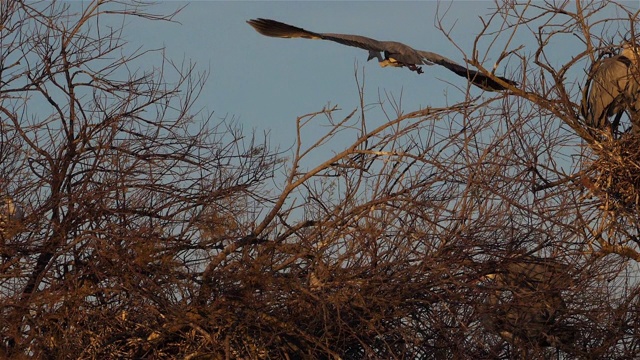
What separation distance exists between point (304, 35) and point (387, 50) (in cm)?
67

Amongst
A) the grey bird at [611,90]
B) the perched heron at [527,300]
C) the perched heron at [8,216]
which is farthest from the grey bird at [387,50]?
the perched heron at [8,216]

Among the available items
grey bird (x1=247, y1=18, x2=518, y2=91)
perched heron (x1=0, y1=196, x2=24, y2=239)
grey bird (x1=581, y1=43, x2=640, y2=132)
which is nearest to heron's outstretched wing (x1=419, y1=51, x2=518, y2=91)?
grey bird (x1=247, y1=18, x2=518, y2=91)

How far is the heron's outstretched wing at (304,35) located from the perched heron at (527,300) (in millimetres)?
1989

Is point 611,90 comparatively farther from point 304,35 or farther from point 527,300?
point 304,35

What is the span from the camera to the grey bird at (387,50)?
729 cm

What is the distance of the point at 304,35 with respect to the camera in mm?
7461

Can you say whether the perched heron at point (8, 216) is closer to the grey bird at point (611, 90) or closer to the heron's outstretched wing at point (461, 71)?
the heron's outstretched wing at point (461, 71)

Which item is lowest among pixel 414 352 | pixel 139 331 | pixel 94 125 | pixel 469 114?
pixel 414 352

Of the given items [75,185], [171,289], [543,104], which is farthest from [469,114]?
[75,185]

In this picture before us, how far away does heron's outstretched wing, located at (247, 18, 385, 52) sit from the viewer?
7.27 m

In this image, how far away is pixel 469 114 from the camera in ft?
21.0

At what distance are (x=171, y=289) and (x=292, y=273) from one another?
80 centimetres

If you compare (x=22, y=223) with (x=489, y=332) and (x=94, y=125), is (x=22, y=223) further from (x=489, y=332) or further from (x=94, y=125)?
(x=489, y=332)

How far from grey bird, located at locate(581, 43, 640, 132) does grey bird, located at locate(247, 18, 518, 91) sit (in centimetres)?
76
